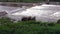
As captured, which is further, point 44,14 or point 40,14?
point 40,14

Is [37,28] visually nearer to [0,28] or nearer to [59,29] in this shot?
[59,29]

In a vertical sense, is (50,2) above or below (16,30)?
below

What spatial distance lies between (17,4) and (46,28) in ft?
29.3

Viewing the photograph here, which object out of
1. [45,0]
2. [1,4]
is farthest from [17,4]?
[45,0]

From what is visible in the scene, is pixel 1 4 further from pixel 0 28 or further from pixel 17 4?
pixel 0 28

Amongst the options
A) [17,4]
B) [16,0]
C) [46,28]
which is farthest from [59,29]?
[16,0]

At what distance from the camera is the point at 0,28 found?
4.98 metres

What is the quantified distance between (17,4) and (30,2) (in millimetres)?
1217

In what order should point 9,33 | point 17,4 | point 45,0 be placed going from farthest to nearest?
point 45,0 → point 17,4 → point 9,33

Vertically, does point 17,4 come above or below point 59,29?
below

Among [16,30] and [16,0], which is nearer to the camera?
[16,30]

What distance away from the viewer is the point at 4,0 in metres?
15.0

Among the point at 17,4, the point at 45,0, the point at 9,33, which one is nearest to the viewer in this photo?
the point at 9,33

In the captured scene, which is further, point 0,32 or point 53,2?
point 53,2
